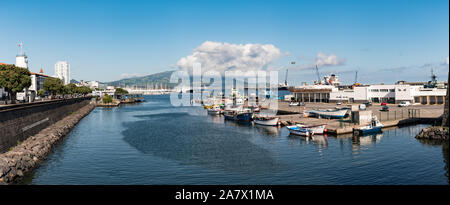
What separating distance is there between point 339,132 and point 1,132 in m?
38.0

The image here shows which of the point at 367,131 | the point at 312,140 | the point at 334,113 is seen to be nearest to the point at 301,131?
the point at 312,140

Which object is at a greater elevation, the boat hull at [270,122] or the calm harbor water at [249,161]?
the boat hull at [270,122]

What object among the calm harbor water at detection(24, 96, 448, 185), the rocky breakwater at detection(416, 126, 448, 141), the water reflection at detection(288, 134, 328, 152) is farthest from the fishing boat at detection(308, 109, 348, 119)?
the rocky breakwater at detection(416, 126, 448, 141)

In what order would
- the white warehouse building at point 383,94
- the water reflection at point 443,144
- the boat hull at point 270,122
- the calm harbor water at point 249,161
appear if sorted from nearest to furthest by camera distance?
the calm harbor water at point 249,161, the water reflection at point 443,144, the boat hull at point 270,122, the white warehouse building at point 383,94

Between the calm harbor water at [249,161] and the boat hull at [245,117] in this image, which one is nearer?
the calm harbor water at [249,161]

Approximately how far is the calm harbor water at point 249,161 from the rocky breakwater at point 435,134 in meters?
1.26

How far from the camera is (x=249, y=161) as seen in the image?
1204 inches

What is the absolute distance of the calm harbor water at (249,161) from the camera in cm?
2441

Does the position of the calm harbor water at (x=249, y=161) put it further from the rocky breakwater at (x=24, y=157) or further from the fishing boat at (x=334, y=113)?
the fishing boat at (x=334, y=113)

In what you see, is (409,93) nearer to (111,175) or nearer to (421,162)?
(421,162)

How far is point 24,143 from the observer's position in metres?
34.7

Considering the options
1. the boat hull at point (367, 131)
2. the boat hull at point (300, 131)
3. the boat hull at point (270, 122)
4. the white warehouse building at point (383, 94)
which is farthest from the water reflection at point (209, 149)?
the white warehouse building at point (383, 94)

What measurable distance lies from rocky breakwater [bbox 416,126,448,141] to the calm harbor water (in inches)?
49.6
